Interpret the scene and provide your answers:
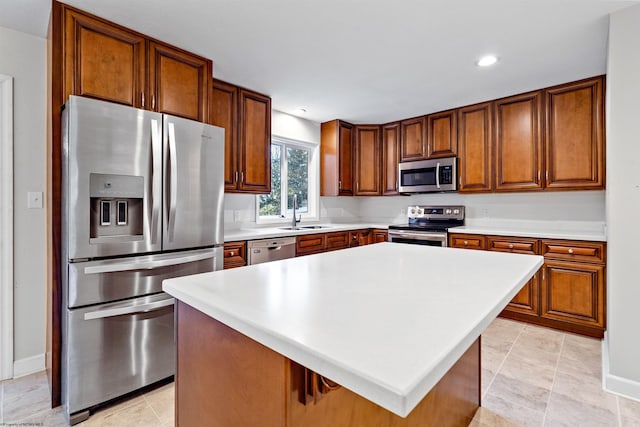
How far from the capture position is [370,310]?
777mm

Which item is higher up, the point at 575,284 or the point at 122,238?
the point at 122,238

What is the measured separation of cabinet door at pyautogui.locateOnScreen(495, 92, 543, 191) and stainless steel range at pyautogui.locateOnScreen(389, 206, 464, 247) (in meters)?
0.70

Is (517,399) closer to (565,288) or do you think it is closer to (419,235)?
(565,288)

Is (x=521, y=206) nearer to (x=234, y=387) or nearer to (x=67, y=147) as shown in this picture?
(x=234, y=387)

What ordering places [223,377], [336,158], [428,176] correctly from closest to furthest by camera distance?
[223,377], [428,176], [336,158]

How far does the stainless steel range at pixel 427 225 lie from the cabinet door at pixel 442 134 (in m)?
0.74

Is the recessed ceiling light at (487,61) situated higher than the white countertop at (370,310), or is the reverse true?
the recessed ceiling light at (487,61)

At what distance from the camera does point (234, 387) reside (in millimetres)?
882

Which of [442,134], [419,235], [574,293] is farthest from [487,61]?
[574,293]

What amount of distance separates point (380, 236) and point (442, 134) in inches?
58.6

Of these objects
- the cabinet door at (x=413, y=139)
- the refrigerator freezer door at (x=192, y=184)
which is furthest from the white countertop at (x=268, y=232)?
the cabinet door at (x=413, y=139)

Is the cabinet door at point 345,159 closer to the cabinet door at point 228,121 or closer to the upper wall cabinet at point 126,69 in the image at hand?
the cabinet door at point 228,121

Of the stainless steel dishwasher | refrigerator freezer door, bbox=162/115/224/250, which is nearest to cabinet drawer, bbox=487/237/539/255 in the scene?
the stainless steel dishwasher

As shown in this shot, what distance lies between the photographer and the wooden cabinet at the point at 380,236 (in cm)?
409
